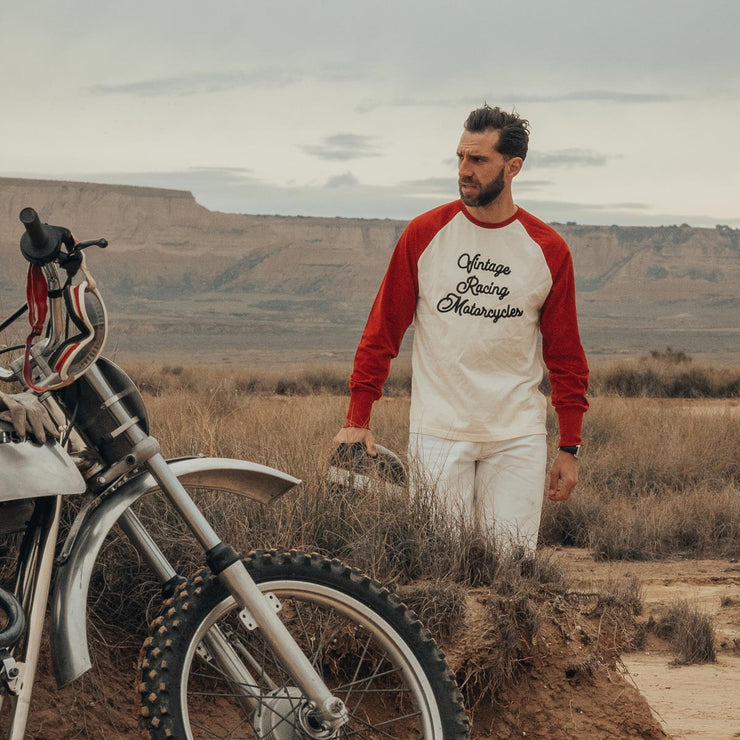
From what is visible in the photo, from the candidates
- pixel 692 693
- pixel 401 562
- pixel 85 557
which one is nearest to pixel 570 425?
pixel 401 562

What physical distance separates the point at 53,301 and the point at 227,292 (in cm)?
10395

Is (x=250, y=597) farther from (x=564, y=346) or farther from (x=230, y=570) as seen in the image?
(x=564, y=346)

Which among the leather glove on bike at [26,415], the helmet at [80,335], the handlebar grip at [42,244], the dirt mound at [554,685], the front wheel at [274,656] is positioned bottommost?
the dirt mound at [554,685]

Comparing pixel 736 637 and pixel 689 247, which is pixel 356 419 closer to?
pixel 736 637

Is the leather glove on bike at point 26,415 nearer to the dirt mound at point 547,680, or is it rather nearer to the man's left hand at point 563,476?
the dirt mound at point 547,680

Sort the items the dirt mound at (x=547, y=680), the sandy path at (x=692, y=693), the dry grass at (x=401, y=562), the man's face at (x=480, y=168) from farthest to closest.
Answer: the man's face at (x=480, y=168) < the sandy path at (x=692, y=693) < the dirt mound at (x=547, y=680) < the dry grass at (x=401, y=562)

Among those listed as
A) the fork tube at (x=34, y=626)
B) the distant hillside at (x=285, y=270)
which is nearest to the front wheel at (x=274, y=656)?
the fork tube at (x=34, y=626)

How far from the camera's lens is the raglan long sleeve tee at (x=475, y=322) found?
441 cm

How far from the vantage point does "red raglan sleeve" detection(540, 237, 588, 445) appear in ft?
14.6

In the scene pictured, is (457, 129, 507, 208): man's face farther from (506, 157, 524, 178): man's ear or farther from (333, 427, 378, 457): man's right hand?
(333, 427, 378, 457): man's right hand

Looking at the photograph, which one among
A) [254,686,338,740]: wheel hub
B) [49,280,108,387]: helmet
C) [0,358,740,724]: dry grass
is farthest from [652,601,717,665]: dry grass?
[49,280,108,387]: helmet

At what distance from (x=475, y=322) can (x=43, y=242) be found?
2.37m

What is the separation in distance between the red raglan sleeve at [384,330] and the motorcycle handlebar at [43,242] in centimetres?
212

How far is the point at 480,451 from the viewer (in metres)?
4.52
